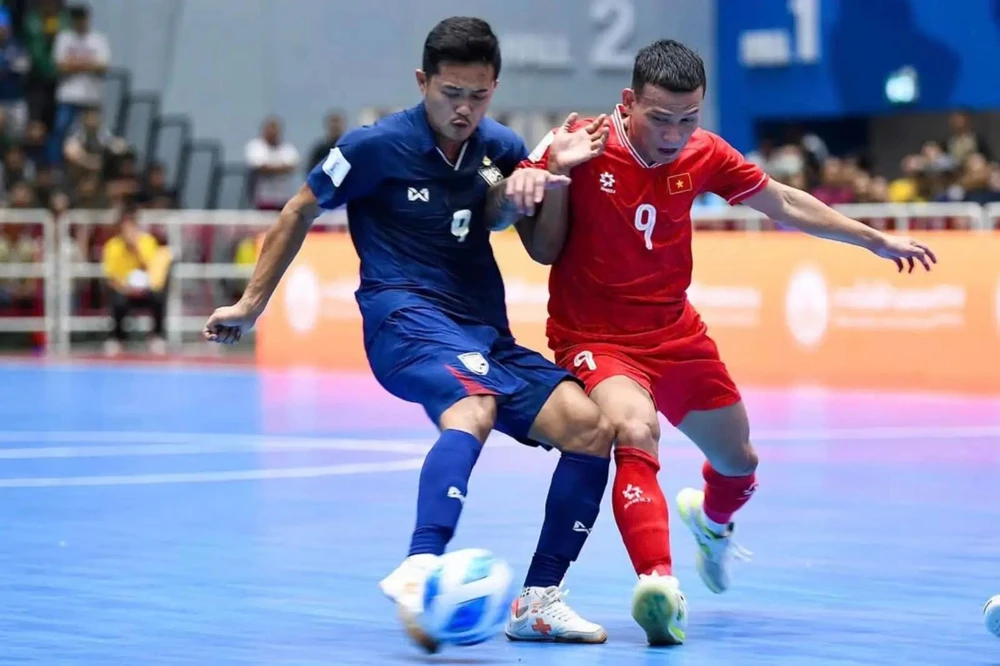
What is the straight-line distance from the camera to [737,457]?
688 cm

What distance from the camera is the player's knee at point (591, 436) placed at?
605cm

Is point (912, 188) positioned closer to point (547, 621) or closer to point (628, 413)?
point (628, 413)

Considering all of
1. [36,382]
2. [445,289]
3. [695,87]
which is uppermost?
[695,87]

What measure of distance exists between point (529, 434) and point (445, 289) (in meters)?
0.58

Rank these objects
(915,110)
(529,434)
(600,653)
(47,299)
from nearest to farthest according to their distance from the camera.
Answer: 1. (600,653)
2. (529,434)
3. (47,299)
4. (915,110)

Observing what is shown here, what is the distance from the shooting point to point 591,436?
606 cm

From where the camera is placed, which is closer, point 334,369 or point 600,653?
point 600,653

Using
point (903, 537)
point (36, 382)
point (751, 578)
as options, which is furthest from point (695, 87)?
point (36, 382)

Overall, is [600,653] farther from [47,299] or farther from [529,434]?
[47,299]

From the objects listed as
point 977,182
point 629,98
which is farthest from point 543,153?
point 977,182

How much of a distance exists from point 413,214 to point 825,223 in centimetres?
155

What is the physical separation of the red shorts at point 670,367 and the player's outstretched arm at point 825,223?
1.66 ft

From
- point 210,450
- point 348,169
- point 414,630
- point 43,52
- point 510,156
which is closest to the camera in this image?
point 414,630

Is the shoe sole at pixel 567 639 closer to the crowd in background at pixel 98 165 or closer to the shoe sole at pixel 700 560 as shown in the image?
the shoe sole at pixel 700 560
